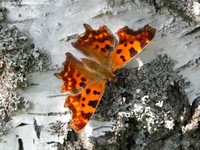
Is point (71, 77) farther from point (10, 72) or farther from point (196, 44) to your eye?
point (196, 44)

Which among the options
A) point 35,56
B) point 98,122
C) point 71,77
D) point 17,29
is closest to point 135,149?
point 98,122

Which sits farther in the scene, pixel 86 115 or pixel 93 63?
Answer: pixel 93 63

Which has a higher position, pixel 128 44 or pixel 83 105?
pixel 128 44

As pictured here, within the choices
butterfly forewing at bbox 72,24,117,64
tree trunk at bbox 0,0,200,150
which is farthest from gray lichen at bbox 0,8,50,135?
butterfly forewing at bbox 72,24,117,64

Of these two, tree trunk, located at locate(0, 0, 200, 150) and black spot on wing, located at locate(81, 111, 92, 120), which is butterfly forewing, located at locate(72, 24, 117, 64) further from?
black spot on wing, located at locate(81, 111, 92, 120)

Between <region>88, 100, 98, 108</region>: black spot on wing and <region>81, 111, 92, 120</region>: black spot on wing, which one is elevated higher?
<region>88, 100, 98, 108</region>: black spot on wing

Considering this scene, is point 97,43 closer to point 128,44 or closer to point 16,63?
point 128,44

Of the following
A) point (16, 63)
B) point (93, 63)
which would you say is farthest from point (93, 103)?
point (16, 63)
